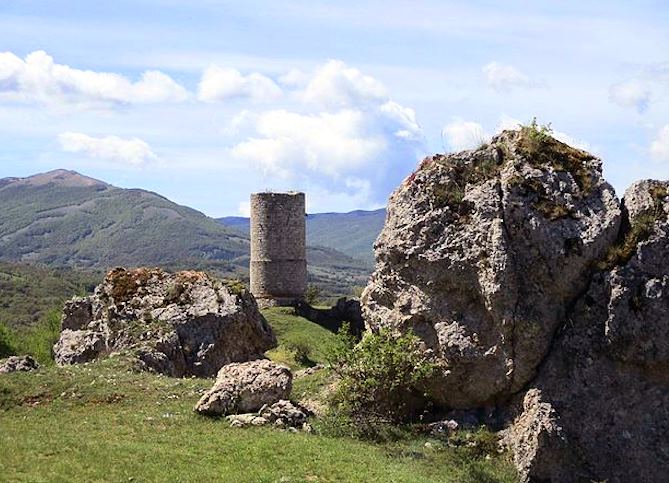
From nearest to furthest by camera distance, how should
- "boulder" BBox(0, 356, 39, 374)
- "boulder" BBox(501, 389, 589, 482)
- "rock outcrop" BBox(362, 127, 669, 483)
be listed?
"boulder" BBox(501, 389, 589, 482)
"rock outcrop" BBox(362, 127, 669, 483)
"boulder" BBox(0, 356, 39, 374)

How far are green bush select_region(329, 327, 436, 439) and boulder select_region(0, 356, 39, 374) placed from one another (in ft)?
36.2

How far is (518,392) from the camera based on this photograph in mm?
22797

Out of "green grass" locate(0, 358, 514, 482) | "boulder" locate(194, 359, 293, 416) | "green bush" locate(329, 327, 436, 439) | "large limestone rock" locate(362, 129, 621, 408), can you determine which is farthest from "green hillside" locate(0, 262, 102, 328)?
"large limestone rock" locate(362, 129, 621, 408)

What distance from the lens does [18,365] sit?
2820cm

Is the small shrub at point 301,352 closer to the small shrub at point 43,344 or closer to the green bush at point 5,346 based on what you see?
the small shrub at point 43,344

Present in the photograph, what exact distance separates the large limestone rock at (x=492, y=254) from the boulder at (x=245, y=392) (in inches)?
160

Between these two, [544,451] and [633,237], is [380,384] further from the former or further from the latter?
[633,237]

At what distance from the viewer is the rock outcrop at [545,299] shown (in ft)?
70.3

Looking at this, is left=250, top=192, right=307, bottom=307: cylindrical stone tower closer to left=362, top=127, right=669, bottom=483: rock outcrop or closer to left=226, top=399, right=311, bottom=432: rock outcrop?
left=362, top=127, right=669, bottom=483: rock outcrop

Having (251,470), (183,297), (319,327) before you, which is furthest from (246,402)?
(319,327)

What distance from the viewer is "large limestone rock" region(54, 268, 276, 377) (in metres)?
32.7

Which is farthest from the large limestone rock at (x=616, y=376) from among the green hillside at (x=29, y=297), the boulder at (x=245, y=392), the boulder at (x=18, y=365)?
the green hillside at (x=29, y=297)

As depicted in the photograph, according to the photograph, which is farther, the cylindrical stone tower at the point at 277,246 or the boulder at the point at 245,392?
the cylindrical stone tower at the point at 277,246

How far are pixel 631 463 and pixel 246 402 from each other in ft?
33.6
